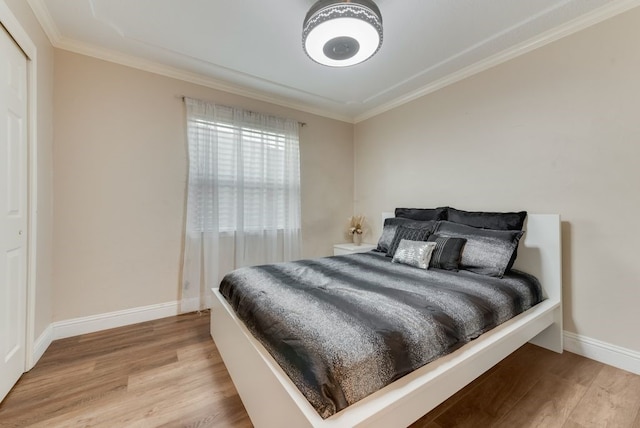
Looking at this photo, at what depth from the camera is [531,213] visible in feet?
7.37

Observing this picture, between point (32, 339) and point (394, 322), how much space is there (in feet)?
7.86

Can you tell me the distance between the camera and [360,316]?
48.7 inches

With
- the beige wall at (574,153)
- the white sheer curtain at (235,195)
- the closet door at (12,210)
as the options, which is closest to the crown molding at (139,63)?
the white sheer curtain at (235,195)

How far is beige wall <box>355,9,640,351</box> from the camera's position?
1814 millimetres

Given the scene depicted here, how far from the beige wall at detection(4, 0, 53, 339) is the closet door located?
0.72 ft

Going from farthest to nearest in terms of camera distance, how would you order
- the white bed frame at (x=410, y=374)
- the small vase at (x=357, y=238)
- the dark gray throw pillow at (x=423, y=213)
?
the small vase at (x=357, y=238), the dark gray throw pillow at (x=423, y=213), the white bed frame at (x=410, y=374)

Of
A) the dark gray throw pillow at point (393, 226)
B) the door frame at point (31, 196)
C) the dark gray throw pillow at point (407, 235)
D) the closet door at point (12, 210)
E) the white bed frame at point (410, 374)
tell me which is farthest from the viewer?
the dark gray throw pillow at point (393, 226)

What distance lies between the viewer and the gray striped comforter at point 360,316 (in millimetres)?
985

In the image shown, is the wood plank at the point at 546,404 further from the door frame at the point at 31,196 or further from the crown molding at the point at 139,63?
the crown molding at the point at 139,63

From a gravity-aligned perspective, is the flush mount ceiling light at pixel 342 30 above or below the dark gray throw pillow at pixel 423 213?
above

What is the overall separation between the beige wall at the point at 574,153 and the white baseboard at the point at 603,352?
4 centimetres

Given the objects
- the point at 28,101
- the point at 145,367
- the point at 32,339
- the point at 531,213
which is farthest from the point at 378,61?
the point at 32,339

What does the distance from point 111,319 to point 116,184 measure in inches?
49.3

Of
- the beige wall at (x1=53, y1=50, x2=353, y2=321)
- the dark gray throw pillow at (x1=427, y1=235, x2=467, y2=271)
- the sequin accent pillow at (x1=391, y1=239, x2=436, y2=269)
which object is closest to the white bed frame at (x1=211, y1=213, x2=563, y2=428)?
the dark gray throw pillow at (x1=427, y1=235, x2=467, y2=271)
